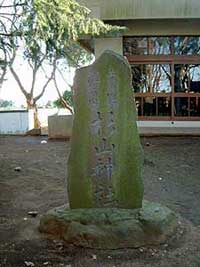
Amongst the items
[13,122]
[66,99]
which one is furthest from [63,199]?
[66,99]

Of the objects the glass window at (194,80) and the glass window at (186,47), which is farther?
the glass window at (194,80)

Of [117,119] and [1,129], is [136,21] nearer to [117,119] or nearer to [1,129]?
[1,129]

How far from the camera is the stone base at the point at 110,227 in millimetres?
4652

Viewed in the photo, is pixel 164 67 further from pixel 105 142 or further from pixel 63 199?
pixel 105 142

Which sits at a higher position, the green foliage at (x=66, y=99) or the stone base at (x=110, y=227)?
A: the green foliage at (x=66, y=99)

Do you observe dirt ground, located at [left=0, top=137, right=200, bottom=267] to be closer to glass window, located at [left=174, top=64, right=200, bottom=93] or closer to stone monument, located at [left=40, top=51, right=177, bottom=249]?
stone monument, located at [left=40, top=51, right=177, bottom=249]

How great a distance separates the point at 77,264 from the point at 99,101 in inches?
74.9

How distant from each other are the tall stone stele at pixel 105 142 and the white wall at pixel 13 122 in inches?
552

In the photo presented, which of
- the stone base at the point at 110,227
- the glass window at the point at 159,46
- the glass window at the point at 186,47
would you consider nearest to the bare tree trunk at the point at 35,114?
the glass window at the point at 159,46

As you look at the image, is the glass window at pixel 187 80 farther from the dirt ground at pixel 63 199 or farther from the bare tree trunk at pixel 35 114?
Answer: the bare tree trunk at pixel 35 114

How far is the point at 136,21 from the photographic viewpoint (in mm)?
13961

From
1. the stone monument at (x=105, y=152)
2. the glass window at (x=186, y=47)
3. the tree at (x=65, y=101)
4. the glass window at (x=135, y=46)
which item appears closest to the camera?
the stone monument at (x=105, y=152)

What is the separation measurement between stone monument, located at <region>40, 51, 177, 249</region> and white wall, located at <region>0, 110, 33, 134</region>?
46.1 ft

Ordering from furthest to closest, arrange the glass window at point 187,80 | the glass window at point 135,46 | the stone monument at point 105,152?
1. the glass window at point 187,80
2. the glass window at point 135,46
3. the stone monument at point 105,152
